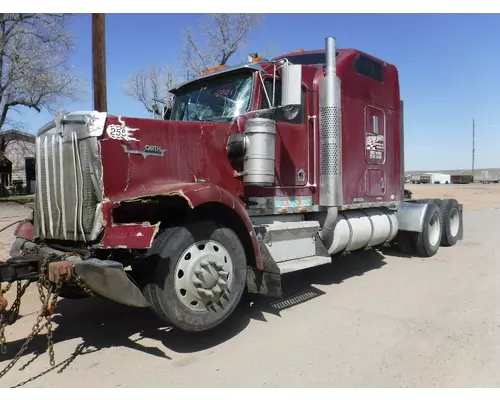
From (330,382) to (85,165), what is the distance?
2.78 meters

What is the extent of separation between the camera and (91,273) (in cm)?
352

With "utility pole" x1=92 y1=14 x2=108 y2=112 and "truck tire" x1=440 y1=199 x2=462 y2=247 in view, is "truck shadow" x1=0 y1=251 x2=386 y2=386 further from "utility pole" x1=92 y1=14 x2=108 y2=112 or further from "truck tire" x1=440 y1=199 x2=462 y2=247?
"utility pole" x1=92 y1=14 x2=108 y2=112

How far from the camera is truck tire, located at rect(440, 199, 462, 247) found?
32.1 feet

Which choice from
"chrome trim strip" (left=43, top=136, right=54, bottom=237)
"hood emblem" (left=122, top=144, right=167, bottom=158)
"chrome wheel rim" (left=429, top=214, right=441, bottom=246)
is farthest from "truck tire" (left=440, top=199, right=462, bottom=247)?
"chrome trim strip" (left=43, top=136, right=54, bottom=237)

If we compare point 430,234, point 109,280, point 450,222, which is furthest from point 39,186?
point 450,222

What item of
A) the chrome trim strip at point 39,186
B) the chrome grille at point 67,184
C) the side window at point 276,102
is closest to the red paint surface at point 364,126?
the side window at point 276,102

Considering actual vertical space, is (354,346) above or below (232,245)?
below

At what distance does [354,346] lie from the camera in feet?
13.6

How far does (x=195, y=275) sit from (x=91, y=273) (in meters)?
0.92

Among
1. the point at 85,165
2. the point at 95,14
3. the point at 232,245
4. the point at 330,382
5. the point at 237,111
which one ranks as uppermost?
the point at 95,14

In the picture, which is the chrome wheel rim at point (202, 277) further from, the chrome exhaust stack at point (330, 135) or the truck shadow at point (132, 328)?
the chrome exhaust stack at point (330, 135)
